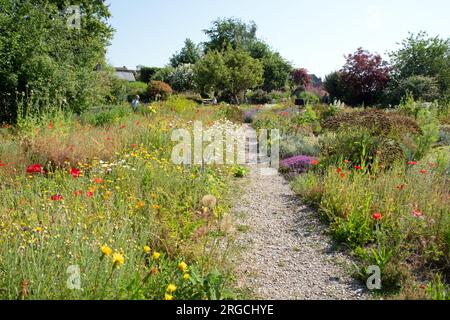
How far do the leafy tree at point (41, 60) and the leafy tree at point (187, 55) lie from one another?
2812 centimetres

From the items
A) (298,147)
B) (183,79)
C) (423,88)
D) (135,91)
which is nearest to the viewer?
(298,147)

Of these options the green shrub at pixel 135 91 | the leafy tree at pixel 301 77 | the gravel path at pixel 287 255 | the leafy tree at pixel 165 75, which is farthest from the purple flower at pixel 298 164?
the leafy tree at pixel 301 77

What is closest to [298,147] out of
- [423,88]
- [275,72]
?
[423,88]

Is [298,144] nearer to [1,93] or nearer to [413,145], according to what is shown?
[413,145]

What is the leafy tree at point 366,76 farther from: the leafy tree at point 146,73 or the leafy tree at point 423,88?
the leafy tree at point 146,73

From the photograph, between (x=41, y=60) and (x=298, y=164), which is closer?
(x=298, y=164)

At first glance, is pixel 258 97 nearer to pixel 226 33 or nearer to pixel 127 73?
pixel 226 33

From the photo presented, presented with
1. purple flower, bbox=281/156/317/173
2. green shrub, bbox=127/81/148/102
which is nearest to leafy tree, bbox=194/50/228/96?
green shrub, bbox=127/81/148/102

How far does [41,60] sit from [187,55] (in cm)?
3085

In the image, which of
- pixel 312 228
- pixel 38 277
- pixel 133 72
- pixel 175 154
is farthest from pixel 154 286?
pixel 133 72

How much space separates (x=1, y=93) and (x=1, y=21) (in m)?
1.80

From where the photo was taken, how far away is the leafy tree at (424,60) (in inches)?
693

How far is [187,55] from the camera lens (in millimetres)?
37906

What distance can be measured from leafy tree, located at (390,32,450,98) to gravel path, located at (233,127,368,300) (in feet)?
53.9
